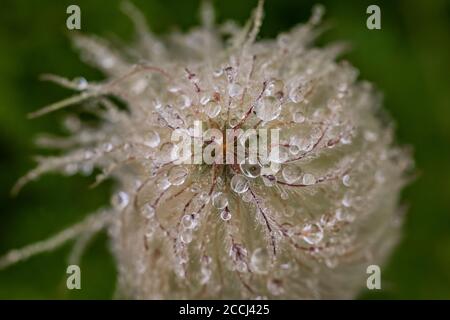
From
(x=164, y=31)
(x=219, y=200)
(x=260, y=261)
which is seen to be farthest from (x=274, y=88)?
(x=164, y=31)

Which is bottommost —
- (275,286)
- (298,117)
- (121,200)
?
(275,286)

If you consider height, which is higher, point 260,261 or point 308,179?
point 308,179

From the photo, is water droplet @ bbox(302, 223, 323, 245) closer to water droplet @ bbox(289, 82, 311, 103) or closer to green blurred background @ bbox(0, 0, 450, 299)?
water droplet @ bbox(289, 82, 311, 103)

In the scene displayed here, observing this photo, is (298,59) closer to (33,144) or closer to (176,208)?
(176,208)

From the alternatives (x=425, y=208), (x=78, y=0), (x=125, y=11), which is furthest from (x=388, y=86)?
(x=78, y=0)

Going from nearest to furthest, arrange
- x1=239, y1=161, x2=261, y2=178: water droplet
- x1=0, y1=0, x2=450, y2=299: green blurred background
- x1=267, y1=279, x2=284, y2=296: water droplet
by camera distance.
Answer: x1=239, y1=161, x2=261, y2=178: water droplet < x1=267, y1=279, x2=284, y2=296: water droplet < x1=0, y1=0, x2=450, y2=299: green blurred background

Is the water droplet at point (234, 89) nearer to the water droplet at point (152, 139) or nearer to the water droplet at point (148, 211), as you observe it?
the water droplet at point (152, 139)

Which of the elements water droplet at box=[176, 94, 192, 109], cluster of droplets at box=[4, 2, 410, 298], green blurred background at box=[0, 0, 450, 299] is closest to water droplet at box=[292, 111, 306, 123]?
cluster of droplets at box=[4, 2, 410, 298]

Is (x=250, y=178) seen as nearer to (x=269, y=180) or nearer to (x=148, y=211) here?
(x=269, y=180)
